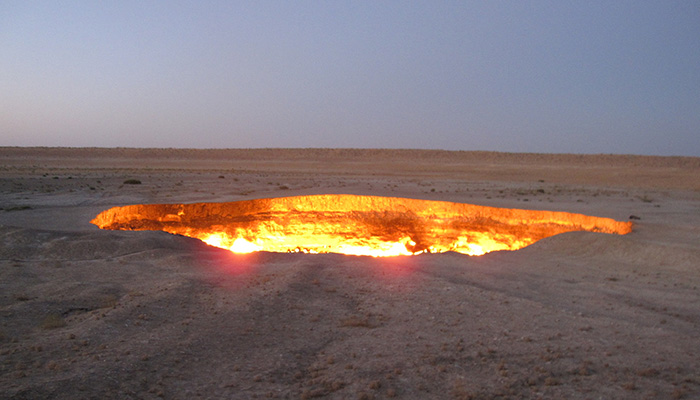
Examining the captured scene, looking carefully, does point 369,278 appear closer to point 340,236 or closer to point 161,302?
point 161,302

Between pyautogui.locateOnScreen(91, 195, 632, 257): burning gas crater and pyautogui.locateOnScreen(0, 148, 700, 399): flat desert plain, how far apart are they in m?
2.90

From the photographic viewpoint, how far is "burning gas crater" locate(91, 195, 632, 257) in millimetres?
10945

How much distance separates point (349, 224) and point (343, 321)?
26.3 ft

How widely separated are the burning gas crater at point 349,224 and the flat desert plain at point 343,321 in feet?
9.52

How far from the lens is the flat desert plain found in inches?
126

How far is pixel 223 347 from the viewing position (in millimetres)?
3775

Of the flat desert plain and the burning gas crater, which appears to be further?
the burning gas crater

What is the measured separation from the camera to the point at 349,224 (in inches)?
491

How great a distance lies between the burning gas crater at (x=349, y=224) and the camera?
35.9 ft

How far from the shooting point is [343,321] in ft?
14.6

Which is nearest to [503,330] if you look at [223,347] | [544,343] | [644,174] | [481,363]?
[544,343]

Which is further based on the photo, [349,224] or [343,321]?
[349,224]

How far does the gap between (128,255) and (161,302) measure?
2.49 metres

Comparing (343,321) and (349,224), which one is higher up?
(343,321)
